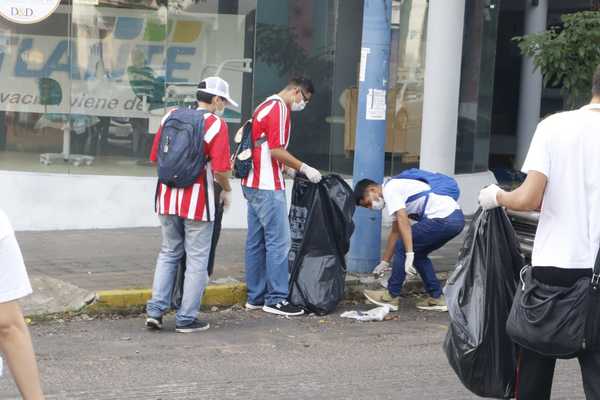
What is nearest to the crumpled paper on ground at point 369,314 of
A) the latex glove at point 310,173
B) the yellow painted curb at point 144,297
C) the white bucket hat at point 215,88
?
the yellow painted curb at point 144,297

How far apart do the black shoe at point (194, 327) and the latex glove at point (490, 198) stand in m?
3.39

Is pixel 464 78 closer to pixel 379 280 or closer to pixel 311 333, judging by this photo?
pixel 379 280

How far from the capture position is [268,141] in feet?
26.9

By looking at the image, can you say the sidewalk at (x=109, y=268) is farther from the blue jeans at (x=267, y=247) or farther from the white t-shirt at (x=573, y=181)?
the white t-shirt at (x=573, y=181)

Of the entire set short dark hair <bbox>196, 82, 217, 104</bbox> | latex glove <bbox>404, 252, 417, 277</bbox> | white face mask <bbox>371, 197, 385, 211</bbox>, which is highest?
short dark hair <bbox>196, 82, 217, 104</bbox>

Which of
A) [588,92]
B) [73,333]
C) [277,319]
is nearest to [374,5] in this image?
[588,92]

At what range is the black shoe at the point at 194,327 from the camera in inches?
302

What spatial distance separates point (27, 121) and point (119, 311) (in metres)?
3.95

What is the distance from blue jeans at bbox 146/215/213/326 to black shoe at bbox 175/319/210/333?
35 millimetres

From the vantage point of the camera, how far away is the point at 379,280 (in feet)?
30.2

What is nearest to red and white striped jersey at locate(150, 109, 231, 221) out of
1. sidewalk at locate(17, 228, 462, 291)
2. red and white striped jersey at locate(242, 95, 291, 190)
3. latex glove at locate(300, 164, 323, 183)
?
red and white striped jersey at locate(242, 95, 291, 190)

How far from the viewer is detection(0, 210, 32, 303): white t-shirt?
12.3ft

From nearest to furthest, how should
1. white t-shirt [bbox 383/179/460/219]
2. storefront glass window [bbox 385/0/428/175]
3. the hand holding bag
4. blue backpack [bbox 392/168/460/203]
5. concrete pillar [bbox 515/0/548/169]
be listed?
the hand holding bag, white t-shirt [bbox 383/179/460/219], blue backpack [bbox 392/168/460/203], storefront glass window [bbox 385/0/428/175], concrete pillar [bbox 515/0/548/169]

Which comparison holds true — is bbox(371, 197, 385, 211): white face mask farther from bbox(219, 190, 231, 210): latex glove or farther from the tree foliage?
the tree foliage
